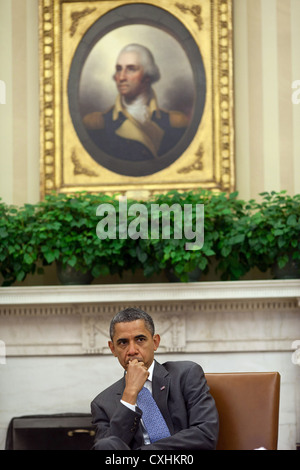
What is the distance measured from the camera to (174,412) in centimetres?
259

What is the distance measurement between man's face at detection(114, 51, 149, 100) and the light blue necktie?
2645 millimetres

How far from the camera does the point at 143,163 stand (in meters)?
4.73

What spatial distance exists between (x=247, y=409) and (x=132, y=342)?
A: 0.56 meters

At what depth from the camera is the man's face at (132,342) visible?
8.52ft

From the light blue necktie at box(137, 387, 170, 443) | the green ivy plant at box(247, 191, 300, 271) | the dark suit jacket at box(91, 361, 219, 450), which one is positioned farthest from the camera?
the green ivy plant at box(247, 191, 300, 271)

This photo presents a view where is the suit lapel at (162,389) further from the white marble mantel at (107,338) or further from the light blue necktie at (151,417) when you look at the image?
the white marble mantel at (107,338)

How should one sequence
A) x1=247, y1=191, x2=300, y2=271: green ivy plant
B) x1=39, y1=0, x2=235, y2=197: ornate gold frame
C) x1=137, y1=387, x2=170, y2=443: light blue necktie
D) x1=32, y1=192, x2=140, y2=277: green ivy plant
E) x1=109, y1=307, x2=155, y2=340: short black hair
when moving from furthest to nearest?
1. x1=39, y1=0, x2=235, y2=197: ornate gold frame
2. x1=32, y1=192, x2=140, y2=277: green ivy plant
3. x1=247, y1=191, x2=300, y2=271: green ivy plant
4. x1=109, y1=307, x2=155, y2=340: short black hair
5. x1=137, y1=387, x2=170, y2=443: light blue necktie

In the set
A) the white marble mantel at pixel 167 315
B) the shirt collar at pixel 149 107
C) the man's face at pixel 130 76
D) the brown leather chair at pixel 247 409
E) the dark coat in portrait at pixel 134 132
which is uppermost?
the man's face at pixel 130 76

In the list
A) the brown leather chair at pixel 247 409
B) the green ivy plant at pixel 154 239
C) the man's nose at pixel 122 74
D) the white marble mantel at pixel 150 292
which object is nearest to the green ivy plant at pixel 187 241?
the green ivy plant at pixel 154 239

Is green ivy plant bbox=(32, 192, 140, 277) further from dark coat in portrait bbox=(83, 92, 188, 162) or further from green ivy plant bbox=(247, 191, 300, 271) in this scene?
green ivy plant bbox=(247, 191, 300, 271)

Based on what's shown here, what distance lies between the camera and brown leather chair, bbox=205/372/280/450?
271 centimetres

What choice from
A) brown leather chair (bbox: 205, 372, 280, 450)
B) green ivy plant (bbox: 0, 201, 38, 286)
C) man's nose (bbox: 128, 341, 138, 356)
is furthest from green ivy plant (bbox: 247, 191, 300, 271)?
man's nose (bbox: 128, 341, 138, 356)

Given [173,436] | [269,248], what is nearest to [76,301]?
[269,248]

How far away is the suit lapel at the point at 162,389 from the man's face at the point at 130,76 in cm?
254
